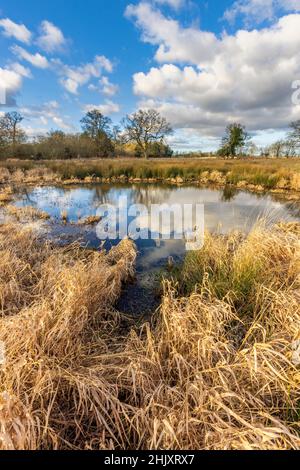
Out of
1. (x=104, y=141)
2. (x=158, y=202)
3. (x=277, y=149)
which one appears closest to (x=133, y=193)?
(x=158, y=202)

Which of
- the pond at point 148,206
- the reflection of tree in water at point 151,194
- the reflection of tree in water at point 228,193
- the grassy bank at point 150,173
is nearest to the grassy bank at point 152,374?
the pond at point 148,206

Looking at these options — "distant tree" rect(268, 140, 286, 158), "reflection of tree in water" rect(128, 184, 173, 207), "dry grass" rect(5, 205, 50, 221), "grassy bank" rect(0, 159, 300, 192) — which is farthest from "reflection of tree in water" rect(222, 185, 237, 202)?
"distant tree" rect(268, 140, 286, 158)

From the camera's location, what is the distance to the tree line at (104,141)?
3055 cm

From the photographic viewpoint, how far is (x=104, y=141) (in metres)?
36.8

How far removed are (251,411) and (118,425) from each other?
3.35 feet

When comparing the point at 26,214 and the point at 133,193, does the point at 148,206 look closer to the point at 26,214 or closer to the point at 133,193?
the point at 133,193

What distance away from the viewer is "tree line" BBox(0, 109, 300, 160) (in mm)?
30547

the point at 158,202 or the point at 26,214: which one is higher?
the point at 158,202

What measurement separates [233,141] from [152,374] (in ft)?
144

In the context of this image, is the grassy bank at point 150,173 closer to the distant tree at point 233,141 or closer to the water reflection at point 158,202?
the water reflection at point 158,202

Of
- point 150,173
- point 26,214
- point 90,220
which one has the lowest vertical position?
point 90,220

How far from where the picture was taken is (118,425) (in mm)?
1934

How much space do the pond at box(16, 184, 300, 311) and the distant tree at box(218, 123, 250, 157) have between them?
29.1m
